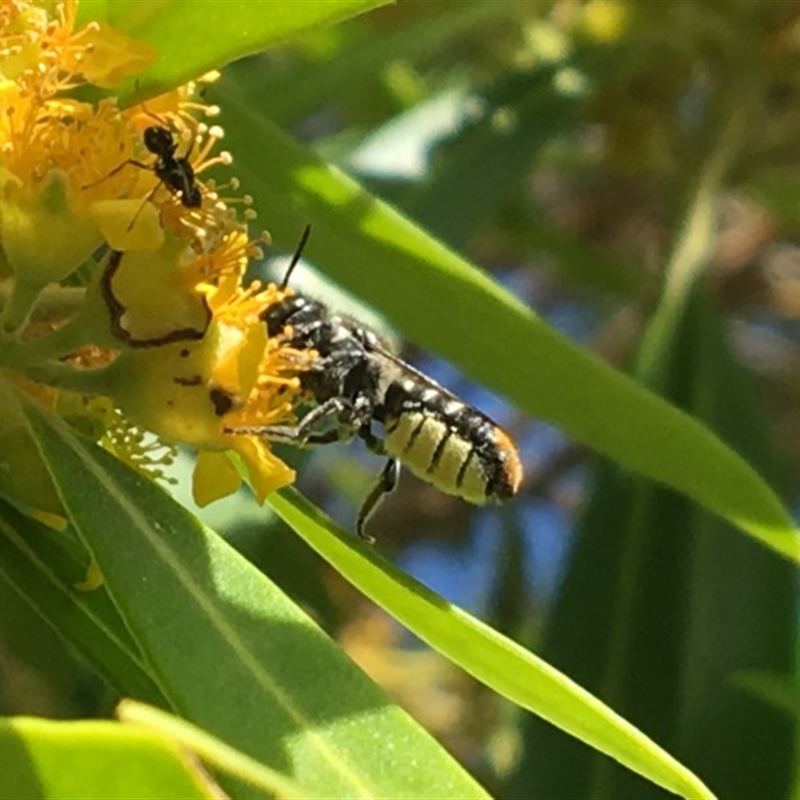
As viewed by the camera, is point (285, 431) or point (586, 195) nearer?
point (285, 431)

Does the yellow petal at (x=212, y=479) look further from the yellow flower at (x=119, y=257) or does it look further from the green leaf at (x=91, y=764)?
the green leaf at (x=91, y=764)

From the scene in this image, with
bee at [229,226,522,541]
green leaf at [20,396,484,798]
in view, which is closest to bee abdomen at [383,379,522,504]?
bee at [229,226,522,541]

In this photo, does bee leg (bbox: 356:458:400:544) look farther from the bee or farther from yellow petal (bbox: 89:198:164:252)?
yellow petal (bbox: 89:198:164:252)

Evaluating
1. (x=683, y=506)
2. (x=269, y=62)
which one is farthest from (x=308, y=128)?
(x=683, y=506)

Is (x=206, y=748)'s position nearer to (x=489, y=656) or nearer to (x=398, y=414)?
(x=489, y=656)

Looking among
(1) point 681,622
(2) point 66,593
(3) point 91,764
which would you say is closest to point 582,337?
(1) point 681,622

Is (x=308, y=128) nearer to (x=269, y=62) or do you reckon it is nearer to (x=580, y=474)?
(x=269, y=62)

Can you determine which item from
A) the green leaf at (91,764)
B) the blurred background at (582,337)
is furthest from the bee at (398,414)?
the green leaf at (91,764)
